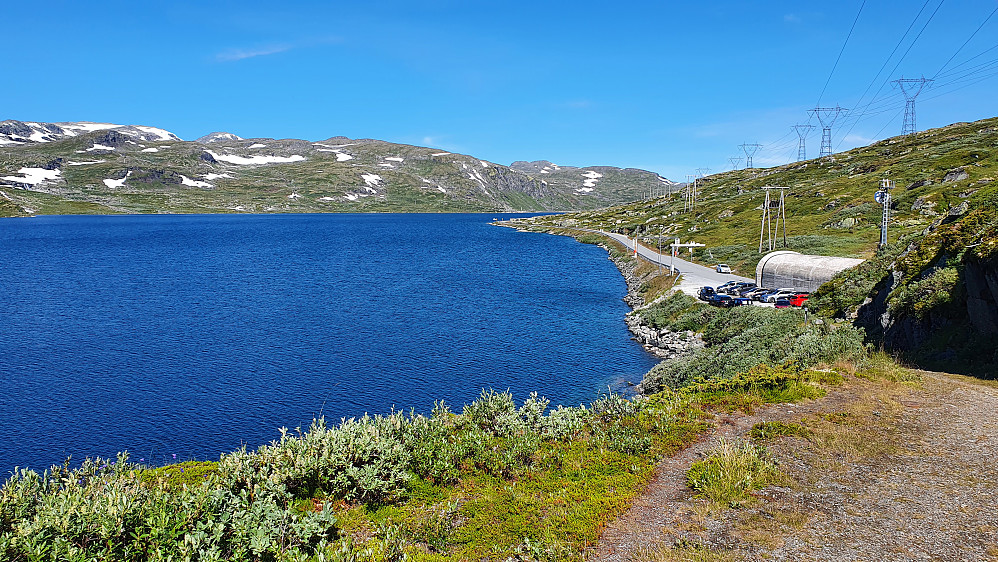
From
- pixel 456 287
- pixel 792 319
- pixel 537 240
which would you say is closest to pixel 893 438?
pixel 792 319

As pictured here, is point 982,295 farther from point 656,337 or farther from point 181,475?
point 656,337

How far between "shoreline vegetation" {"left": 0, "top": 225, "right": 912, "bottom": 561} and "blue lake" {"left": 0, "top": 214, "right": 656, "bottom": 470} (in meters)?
19.0

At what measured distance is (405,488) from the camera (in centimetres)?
1218

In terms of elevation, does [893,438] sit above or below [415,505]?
above

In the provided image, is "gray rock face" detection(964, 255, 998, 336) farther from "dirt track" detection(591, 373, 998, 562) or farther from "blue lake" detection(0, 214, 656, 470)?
"blue lake" detection(0, 214, 656, 470)

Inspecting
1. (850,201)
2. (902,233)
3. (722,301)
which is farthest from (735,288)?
Answer: (850,201)

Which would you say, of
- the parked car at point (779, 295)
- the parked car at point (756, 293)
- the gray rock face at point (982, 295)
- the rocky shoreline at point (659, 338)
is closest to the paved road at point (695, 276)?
the rocky shoreline at point (659, 338)

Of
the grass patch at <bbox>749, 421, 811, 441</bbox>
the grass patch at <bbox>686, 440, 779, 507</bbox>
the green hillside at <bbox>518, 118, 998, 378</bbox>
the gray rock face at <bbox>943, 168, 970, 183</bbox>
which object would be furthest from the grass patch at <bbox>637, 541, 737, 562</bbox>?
the gray rock face at <bbox>943, 168, 970, 183</bbox>

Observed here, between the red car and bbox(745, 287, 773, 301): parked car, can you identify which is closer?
the red car

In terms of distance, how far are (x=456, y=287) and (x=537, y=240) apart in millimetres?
90598

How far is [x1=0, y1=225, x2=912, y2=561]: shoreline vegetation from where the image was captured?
8.93m

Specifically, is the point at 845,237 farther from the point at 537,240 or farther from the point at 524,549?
the point at 537,240

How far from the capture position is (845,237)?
76312 millimetres

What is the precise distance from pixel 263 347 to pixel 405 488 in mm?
39825
